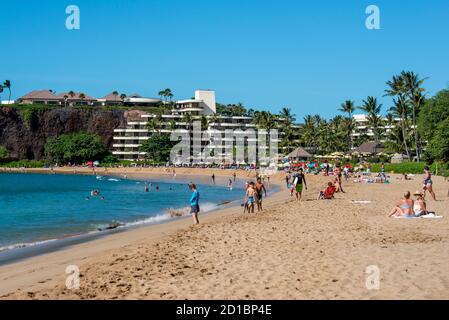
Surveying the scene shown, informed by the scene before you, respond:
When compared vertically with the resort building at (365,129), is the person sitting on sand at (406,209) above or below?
below

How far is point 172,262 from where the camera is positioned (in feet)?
33.5

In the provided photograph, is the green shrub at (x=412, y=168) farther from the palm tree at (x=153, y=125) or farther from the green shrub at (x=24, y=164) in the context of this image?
the green shrub at (x=24, y=164)

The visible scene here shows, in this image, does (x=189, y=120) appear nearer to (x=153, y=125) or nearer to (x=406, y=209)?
(x=153, y=125)

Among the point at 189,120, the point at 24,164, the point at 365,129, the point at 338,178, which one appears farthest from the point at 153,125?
the point at 338,178

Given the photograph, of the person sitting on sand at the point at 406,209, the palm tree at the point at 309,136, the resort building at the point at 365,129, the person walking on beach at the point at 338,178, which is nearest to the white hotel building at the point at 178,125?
the palm tree at the point at 309,136

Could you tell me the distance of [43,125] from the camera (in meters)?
126

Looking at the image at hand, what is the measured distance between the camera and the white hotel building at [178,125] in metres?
120

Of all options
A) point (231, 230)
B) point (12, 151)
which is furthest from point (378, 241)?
point (12, 151)

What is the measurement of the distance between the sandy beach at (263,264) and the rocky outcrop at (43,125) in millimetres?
116843

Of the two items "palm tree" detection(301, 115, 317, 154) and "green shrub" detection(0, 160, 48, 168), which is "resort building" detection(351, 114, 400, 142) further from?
"green shrub" detection(0, 160, 48, 168)
